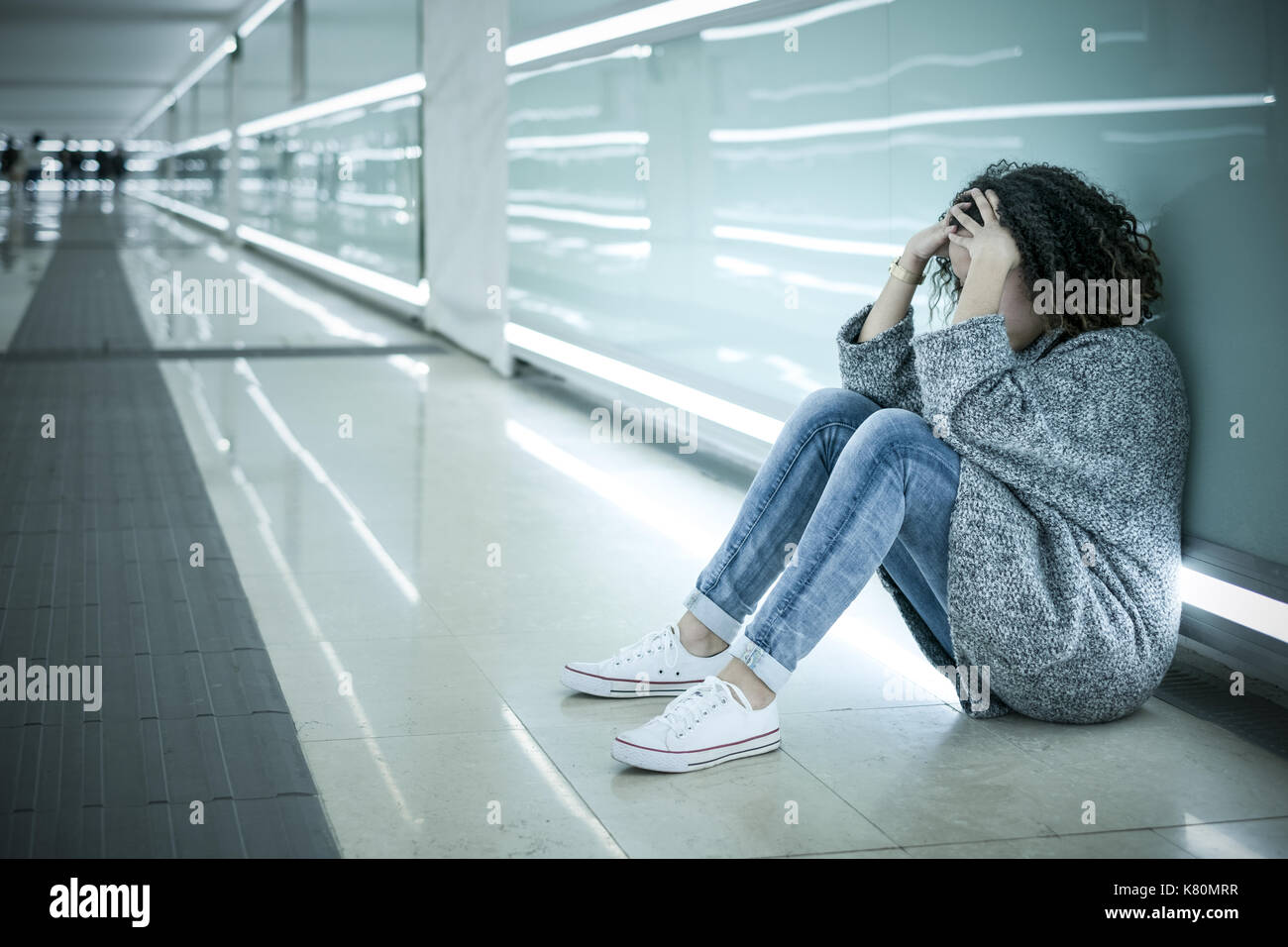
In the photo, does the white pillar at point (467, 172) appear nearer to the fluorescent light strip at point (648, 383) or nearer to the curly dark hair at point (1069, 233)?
the fluorescent light strip at point (648, 383)

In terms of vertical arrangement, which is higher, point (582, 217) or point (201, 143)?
point (201, 143)

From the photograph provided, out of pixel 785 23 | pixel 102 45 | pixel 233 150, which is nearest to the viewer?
pixel 785 23

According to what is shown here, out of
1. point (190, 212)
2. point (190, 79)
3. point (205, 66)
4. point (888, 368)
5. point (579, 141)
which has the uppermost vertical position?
point (190, 79)

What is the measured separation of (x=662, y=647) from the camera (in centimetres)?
283

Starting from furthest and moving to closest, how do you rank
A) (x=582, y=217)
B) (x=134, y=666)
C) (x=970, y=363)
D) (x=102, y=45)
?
1. (x=102, y=45)
2. (x=582, y=217)
3. (x=134, y=666)
4. (x=970, y=363)

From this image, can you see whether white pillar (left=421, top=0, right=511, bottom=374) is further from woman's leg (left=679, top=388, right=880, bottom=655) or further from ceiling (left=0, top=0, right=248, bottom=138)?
ceiling (left=0, top=0, right=248, bottom=138)

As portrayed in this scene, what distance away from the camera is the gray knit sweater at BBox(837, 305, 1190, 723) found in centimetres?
240

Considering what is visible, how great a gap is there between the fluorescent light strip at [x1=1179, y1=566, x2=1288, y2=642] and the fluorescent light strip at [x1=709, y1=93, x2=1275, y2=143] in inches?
34.6

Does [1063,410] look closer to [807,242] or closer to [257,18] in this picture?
[807,242]

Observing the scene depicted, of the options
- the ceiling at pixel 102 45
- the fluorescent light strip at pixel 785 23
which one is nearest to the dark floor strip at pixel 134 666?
the fluorescent light strip at pixel 785 23

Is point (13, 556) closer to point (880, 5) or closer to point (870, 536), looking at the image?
point (870, 536)

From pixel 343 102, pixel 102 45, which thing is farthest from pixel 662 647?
pixel 102 45

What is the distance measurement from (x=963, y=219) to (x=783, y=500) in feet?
1.98

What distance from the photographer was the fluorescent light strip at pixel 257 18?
15719 mm
